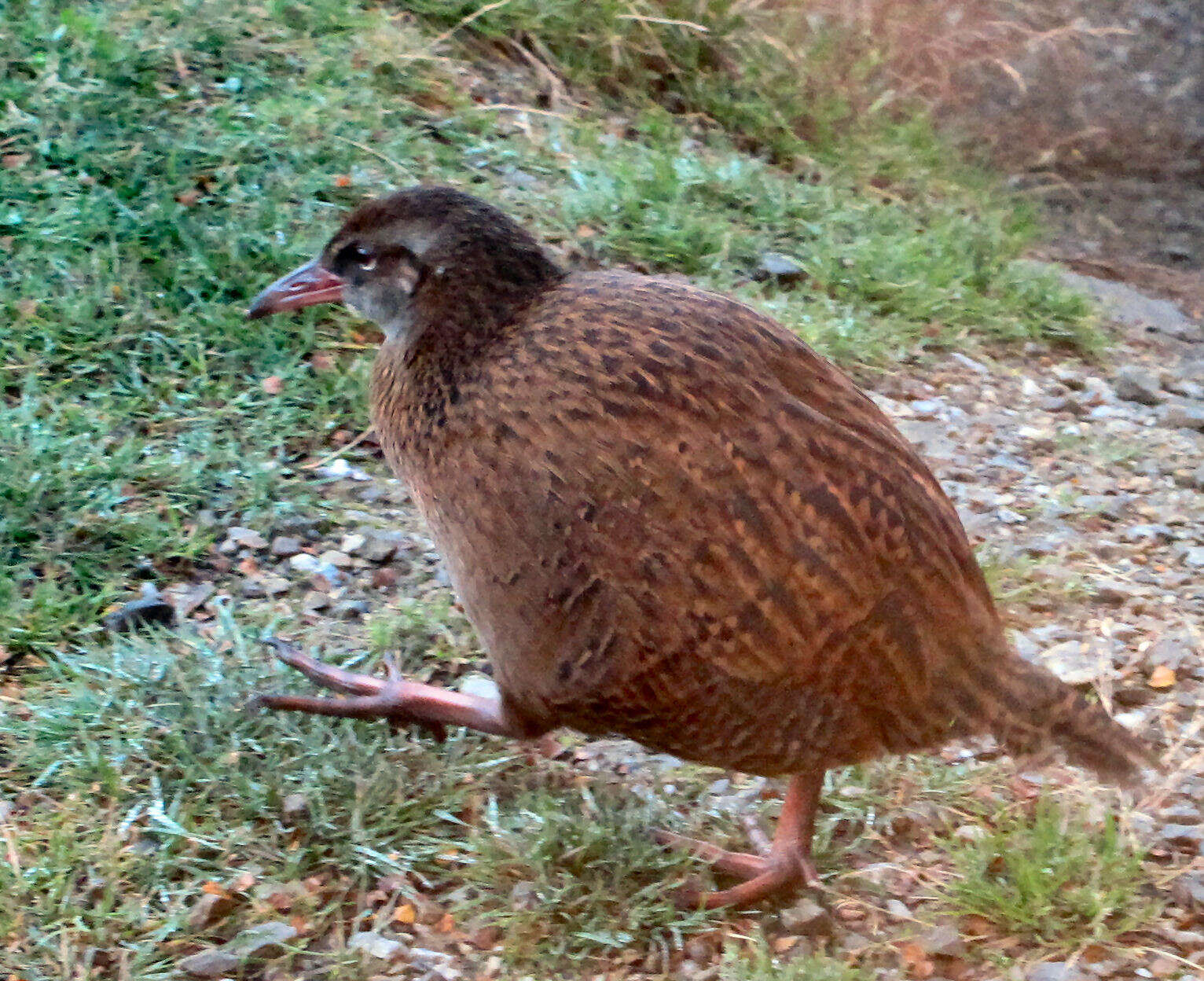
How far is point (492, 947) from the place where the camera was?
2041 millimetres

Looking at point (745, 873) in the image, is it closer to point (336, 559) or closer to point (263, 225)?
point (336, 559)

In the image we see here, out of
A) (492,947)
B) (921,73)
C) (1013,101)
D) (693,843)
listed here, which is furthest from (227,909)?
(1013,101)

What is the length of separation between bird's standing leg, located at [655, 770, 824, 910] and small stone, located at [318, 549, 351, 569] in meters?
→ 1.02

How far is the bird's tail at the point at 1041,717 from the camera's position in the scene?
6.50 ft

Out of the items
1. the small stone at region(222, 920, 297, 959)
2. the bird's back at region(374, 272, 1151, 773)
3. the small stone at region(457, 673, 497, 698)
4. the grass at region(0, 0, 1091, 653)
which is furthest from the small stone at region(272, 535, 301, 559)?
the small stone at region(222, 920, 297, 959)

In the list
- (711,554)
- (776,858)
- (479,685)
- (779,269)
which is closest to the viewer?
(711,554)

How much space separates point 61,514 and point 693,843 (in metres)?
1.56

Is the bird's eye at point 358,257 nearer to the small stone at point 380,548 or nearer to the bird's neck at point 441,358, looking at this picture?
the bird's neck at point 441,358

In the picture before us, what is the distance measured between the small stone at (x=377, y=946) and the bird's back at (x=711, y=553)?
0.44 m

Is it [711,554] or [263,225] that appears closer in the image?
[711,554]

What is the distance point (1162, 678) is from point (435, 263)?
163 centimetres

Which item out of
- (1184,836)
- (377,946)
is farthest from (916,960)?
(377,946)

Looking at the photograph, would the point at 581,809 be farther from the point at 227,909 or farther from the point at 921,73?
the point at 921,73

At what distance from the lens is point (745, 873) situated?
2.16 m
